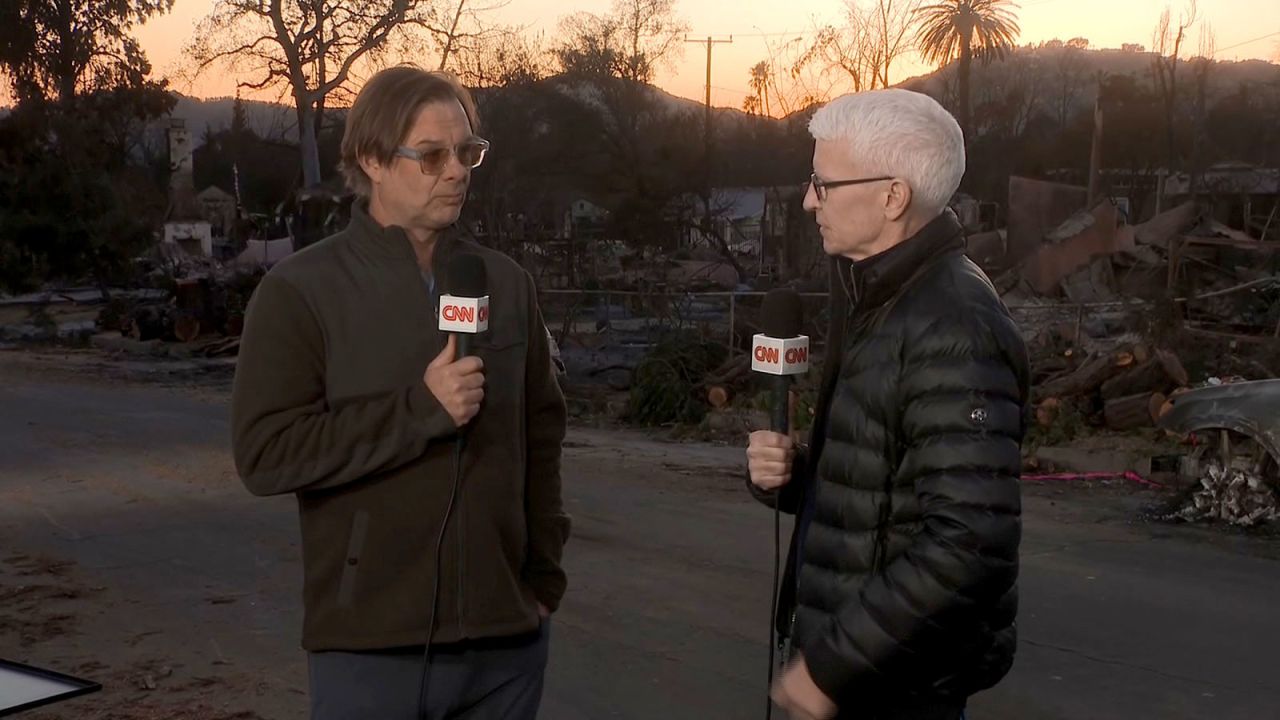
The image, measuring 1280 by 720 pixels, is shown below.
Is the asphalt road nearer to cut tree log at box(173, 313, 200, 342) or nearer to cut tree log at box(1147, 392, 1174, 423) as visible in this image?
cut tree log at box(1147, 392, 1174, 423)

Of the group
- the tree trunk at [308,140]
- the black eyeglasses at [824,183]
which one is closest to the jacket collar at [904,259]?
the black eyeglasses at [824,183]

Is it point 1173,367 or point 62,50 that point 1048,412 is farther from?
point 62,50

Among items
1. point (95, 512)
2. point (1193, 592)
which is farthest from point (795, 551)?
point (95, 512)

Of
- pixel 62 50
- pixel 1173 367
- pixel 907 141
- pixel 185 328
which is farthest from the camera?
pixel 62 50

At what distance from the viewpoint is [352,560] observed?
2.78m

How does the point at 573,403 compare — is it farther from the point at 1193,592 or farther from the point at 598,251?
the point at 598,251

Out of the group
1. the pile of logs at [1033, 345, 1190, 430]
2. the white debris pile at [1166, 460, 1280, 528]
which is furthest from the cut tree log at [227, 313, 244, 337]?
the white debris pile at [1166, 460, 1280, 528]

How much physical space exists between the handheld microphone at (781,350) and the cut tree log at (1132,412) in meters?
10.6

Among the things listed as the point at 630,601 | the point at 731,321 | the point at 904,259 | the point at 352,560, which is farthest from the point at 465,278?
the point at 731,321

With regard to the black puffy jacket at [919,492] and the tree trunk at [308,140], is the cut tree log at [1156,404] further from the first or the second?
the tree trunk at [308,140]

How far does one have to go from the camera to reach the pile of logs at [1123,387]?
12.7 metres

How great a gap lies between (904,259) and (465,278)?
2.78ft

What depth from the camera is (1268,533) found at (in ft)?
31.2

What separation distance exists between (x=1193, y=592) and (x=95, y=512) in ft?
24.5
